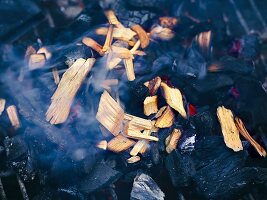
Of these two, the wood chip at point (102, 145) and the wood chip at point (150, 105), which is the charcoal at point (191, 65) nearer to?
the wood chip at point (150, 105)

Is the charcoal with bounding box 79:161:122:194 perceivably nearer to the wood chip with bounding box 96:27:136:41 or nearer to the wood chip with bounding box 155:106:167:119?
the wood chip with bounding box 155:106:167:119

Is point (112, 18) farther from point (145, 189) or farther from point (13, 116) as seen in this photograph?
point (145, 189)

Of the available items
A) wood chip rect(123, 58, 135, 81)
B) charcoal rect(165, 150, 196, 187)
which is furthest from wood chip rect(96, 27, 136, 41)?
charcoal rect(165, 150, 196, 187)

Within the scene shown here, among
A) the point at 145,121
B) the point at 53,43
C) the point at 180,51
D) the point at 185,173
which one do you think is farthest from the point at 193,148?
the point at 53,43

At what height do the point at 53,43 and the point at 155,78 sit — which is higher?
the point at 53,43

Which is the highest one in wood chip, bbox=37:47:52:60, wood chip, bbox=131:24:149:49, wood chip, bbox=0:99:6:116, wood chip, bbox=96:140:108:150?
wood chip, bbox=37:47:52:60

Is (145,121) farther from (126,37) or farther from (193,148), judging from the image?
(126,37)

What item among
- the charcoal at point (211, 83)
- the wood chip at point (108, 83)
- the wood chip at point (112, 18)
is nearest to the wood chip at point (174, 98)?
the charcoal at point (211, 83)
